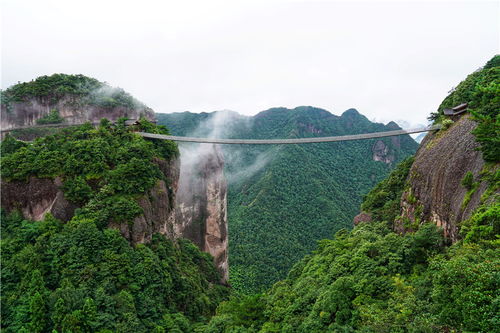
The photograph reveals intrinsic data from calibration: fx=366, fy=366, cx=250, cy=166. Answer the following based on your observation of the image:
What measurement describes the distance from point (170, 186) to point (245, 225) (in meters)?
31.2

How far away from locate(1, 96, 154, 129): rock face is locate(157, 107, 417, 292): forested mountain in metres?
23.0

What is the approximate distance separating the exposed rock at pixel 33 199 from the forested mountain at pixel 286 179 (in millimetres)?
24790

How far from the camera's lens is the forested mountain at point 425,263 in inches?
367

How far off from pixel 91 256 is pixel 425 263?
15620 millimetres

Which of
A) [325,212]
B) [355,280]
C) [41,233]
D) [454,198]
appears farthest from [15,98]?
[325,212]

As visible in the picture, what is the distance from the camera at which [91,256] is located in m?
18.6

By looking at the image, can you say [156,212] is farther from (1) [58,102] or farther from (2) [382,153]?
(2) [382,153]

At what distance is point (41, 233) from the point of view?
1927cm

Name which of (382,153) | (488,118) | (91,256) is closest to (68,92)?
(91,256)

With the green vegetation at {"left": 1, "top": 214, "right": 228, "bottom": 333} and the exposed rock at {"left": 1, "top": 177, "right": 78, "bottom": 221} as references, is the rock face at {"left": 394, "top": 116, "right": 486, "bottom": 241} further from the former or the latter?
the exposed rock at {"left": 1, "top": 177, "right": 78, "bottom": 221}

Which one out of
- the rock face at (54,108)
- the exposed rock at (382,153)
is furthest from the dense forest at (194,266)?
the exposed rock at (382,153)

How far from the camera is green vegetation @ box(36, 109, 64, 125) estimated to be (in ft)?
111

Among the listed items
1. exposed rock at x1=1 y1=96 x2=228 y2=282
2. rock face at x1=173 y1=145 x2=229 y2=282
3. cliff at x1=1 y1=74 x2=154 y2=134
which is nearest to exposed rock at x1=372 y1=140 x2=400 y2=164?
exposed rock at x1=1 y1=96 x2=228 y2=282

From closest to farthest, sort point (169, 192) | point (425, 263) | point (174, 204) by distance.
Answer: point (425, 263) → point (169, 192) → point (174, 204)
